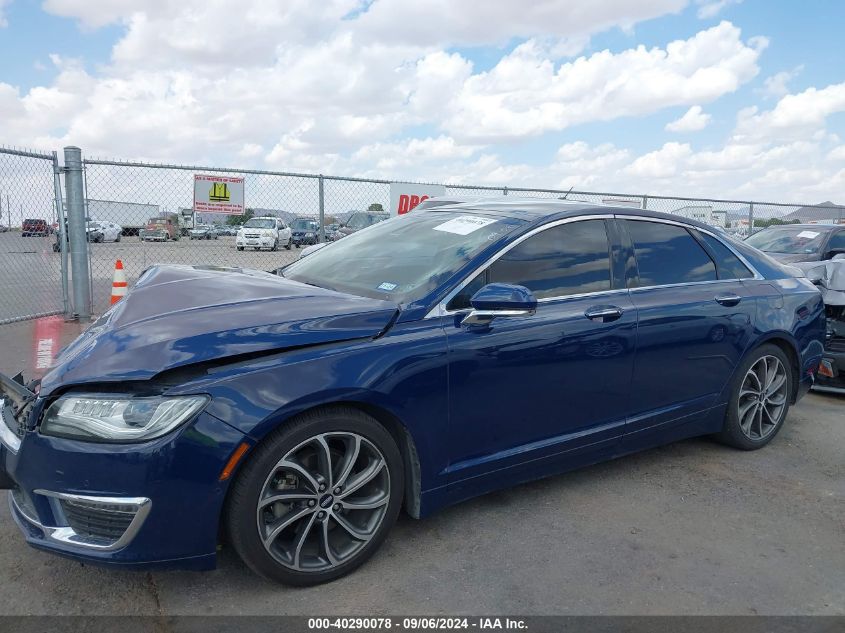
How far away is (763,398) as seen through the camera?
14.1ft

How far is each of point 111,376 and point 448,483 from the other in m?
1.47

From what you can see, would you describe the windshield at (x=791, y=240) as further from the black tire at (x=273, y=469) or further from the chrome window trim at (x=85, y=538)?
the chrome window trim at (x=85, y=538)

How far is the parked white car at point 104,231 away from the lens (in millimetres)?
8920

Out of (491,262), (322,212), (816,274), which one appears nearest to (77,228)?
(322,212)

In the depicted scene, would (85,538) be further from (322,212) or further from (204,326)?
(322,212)

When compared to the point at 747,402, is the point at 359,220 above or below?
above

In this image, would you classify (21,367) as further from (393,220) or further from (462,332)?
(462,332)

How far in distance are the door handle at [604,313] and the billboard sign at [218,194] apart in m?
6.04

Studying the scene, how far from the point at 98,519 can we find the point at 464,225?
2.17 meters

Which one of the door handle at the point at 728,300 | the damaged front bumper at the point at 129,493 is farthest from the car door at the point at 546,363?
the damaged front bumper at the point at 129,493

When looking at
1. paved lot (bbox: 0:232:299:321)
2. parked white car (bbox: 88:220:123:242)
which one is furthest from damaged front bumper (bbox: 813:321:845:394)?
parked white car (bbox: 88:220:123:242)

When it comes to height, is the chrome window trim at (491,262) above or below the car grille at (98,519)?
A: above

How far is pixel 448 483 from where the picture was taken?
2969 mm

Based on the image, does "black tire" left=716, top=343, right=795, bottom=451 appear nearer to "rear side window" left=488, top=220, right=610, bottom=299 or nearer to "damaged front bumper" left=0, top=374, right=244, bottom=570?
"rear side window" left=488, top=220, right=610, bottom=299
